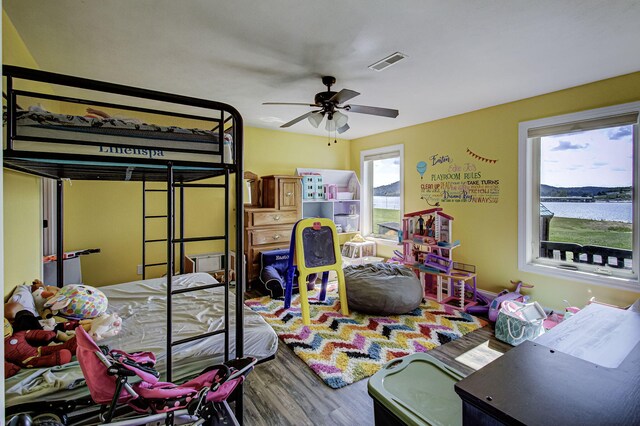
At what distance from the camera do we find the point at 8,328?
1.58 meters

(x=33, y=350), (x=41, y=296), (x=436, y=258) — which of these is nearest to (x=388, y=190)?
(x=436, y=258)

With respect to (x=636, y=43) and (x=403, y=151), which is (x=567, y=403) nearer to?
(x=636, y=43)

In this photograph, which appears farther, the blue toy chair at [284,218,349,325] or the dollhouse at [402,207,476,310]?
the dollhouse at [402,207,476,310]

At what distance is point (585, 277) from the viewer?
2.98m

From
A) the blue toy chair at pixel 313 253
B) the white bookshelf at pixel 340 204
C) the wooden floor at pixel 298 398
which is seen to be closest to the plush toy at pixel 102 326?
the wooden floor at pixel 298 398

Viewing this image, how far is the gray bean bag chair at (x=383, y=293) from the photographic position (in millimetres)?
3092

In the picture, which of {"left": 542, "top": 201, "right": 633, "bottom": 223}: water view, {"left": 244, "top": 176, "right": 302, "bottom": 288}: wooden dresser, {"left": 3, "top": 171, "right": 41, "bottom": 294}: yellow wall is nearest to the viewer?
{"left": 3, "top": 171, "right": 41, "bottom": 294}: yellow wall

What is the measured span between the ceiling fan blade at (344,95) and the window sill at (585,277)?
281cm

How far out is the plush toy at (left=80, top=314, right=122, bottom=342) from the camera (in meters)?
1.78

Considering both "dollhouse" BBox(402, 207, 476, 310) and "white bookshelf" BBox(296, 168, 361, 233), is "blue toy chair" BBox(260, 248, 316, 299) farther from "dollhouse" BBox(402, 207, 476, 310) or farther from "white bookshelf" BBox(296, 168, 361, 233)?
"dollhouse" BBox(402, 207, 476, 310)

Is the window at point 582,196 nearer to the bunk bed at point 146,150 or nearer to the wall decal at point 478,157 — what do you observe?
the wall decal at point 478,157

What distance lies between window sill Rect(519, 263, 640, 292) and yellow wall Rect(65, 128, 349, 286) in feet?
12.7

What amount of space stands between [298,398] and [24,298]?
1.83 meters

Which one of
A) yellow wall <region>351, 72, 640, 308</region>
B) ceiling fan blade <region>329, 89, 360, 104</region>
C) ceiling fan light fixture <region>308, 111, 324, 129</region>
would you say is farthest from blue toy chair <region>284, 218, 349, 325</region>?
yellow wall <region>351, 72, 640, 308</region>
